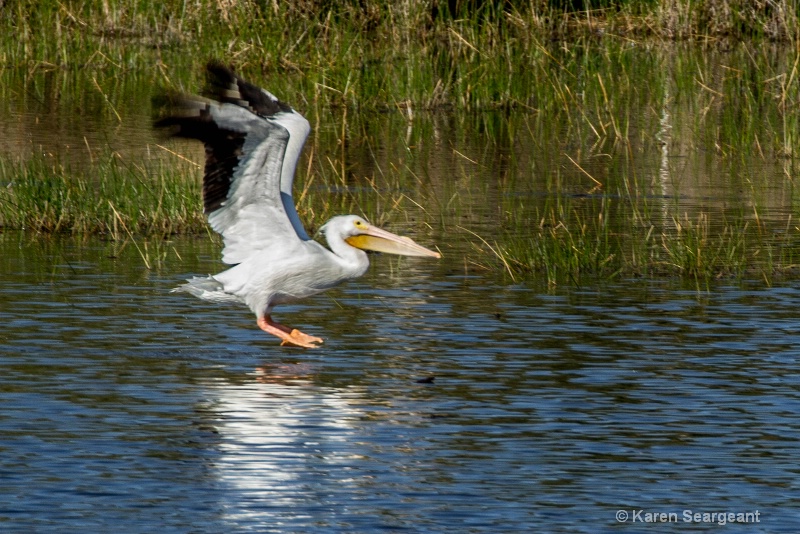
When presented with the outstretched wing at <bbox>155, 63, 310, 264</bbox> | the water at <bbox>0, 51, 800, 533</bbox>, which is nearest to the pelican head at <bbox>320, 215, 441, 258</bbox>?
the outstretched wing at <bbox>155, 63, 310, 264</bbox>

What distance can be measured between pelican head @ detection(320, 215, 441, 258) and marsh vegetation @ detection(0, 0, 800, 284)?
1021 millimetres

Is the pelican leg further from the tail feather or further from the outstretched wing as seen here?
the outstretched wing

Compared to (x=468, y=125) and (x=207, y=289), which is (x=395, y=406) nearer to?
(x=207, y=289)

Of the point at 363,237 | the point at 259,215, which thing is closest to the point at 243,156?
the point at 259,215

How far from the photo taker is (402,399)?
670 centimetres

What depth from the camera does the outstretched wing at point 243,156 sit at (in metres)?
7.51

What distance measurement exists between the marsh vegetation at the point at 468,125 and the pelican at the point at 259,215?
1544 mm

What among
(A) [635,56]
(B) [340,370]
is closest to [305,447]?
(B) [340,370]

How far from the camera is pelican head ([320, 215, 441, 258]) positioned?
27.1ft

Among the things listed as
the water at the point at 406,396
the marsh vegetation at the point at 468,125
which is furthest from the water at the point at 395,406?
the marsh vegetation at the point at 468,125

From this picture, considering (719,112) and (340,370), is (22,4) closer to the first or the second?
(719,112)

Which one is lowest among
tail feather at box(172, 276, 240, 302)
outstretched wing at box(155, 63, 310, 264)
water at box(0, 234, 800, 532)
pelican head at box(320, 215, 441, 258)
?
water at box(0, 234, 800, 532)

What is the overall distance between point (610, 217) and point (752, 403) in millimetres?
4738

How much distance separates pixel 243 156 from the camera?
25.0 feet
